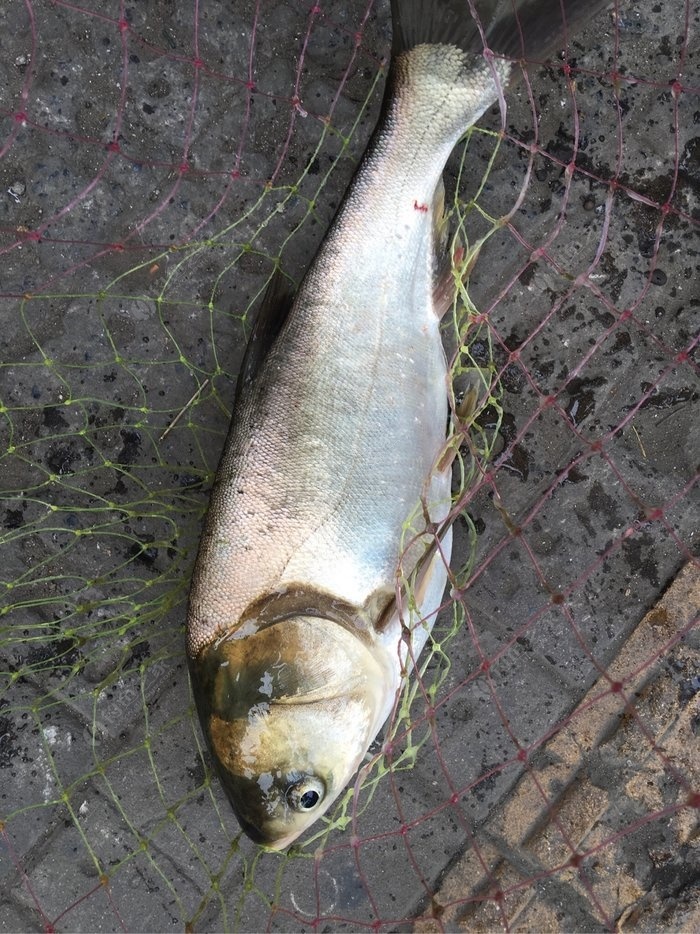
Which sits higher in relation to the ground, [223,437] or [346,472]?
[346,472]

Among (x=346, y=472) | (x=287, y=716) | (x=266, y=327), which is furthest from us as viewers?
(x=266, y=327)

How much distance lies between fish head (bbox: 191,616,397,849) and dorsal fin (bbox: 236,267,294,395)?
86 centimetres

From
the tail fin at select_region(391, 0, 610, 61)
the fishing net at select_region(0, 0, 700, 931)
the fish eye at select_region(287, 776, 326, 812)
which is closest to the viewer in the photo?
the fish eye at select_region(287, 776, 326, 812)

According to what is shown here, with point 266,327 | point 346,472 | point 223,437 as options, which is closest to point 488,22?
point 266,327

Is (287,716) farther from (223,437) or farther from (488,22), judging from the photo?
(488,22)

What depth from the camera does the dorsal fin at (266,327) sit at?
2.54 meters

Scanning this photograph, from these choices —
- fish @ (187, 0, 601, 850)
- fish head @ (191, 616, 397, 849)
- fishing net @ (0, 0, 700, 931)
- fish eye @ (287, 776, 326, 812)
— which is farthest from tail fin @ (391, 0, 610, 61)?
fish eye @ (287, 776, 326, 812)

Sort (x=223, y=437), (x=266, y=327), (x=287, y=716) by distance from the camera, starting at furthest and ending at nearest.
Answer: (x=223, y=437)
(x=266, y=327)
(x=287, y=716)

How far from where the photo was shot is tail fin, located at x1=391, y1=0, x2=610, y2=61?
2512 mm

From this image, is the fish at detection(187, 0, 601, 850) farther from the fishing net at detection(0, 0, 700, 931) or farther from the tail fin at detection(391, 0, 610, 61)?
the fishing net at detection(0, 0, 700, 931)

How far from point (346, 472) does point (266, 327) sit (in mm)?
604

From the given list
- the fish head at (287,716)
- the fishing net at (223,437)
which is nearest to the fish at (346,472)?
the fish head at (287,716)

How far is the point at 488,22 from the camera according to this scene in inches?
99.3

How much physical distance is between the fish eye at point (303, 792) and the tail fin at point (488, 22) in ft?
8.19
